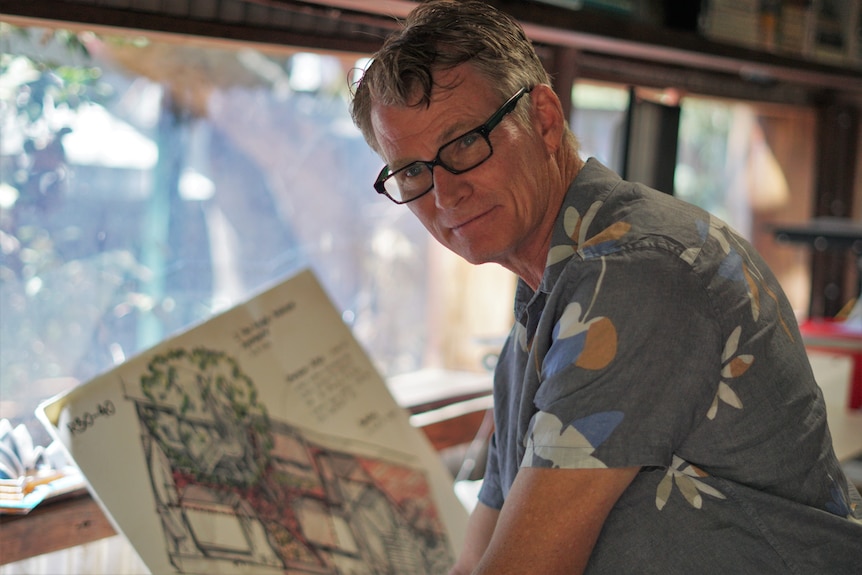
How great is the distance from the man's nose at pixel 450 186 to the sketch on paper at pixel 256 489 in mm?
648

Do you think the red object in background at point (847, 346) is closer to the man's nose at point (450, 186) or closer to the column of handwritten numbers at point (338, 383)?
the column of handwritten numbers at point (338, 383)

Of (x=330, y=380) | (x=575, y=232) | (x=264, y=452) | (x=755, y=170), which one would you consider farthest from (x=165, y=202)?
(x=755, y=170)

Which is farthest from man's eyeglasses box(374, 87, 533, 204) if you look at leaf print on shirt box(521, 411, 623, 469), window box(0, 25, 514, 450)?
window box(0, 25, 514, 450)

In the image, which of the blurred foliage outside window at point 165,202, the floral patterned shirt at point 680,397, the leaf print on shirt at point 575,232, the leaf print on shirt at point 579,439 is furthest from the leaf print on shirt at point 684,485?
the blurred foliage outside window at point 165,202

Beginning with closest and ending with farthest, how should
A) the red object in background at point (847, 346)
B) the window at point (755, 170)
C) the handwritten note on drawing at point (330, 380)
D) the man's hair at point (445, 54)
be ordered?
the man's hair at point (445, 54)
the handwritten note on drawing at point (330, 380)
the red object in background at point (847, 346)
the window at point (755, 170)

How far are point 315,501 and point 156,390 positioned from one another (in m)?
0.33

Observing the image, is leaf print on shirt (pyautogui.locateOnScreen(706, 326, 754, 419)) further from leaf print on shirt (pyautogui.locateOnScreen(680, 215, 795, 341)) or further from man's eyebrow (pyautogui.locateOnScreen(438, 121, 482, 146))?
man's eyebrow (pyautogui.locateOnScreen(438, 121, 482, 146))

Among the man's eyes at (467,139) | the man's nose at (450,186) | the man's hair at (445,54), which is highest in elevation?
the man's hair at (445,54)

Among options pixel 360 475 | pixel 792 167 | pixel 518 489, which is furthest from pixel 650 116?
pixel 792 167

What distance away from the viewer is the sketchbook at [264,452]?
1479 millimetres

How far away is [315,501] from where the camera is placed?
1649 mm

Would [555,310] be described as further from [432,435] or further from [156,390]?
[432,435]

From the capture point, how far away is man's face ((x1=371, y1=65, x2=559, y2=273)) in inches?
45.4

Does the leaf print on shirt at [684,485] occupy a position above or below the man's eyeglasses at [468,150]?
below
